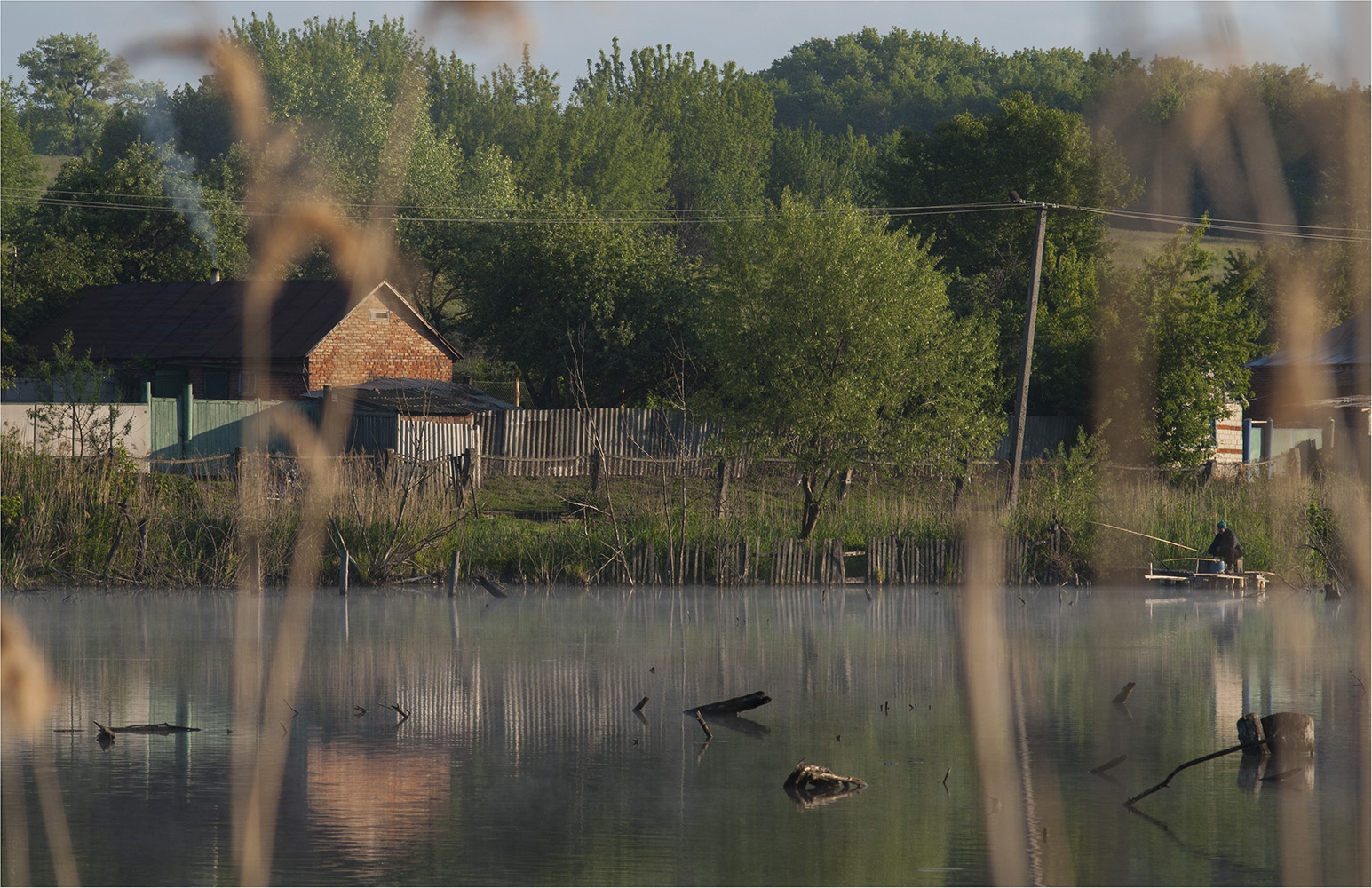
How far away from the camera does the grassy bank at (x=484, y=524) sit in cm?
2259

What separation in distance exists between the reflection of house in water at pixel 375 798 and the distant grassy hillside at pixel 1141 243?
1737 inches

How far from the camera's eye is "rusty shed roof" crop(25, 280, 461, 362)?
4450 cm

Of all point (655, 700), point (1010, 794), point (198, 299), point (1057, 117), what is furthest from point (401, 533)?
point (1057, 117)

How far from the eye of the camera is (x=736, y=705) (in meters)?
11.8

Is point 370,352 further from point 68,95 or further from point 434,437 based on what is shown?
point 68,95

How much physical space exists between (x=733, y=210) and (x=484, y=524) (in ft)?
66.8

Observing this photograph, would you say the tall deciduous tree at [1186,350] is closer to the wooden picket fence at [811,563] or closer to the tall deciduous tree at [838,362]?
the tall deciduous tree at [838,362]

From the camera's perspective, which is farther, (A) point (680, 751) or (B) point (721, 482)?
(B) point (721, 482)

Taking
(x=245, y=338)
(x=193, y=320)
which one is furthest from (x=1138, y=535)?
(x=193, y=320)

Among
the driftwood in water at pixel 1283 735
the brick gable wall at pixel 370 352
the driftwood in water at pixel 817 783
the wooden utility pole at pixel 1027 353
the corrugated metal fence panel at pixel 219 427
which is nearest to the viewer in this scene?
the driftwood in water at pixel 817 783

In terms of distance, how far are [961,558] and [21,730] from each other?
56.8ft

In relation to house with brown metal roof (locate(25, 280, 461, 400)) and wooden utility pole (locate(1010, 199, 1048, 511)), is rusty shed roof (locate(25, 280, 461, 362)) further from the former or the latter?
wooden utility pole (locate(1010, 199, 1048, 511))

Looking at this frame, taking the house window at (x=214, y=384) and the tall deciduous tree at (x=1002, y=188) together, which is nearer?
the house window at (x=214, y=384)

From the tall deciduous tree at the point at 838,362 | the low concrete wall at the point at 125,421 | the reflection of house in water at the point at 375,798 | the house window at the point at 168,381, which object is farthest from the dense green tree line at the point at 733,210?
the low concrete wall at the point at 125,421
